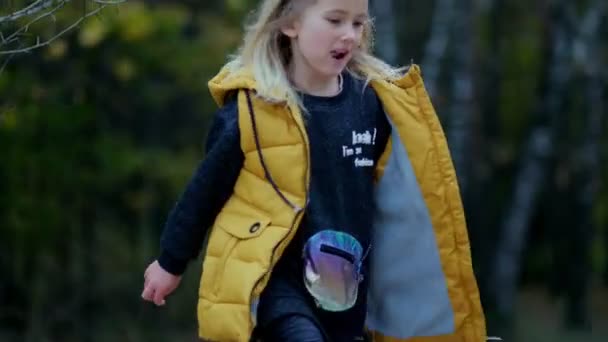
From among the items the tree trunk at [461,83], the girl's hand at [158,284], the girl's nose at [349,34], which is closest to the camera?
the girl's nose at [349,34]

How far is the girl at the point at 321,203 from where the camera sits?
4441 mm

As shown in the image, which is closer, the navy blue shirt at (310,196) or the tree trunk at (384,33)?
the navy blue shirt at (310,196)

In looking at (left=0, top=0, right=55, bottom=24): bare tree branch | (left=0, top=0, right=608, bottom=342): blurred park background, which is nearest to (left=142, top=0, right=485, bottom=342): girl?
(left=0, top=0, right=55, bottom=24): bare tree branch

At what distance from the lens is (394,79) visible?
474cm

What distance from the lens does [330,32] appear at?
450 cm

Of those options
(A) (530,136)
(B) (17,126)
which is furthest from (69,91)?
A: (A) (530,136)

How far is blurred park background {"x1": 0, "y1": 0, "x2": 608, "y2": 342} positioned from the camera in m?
10.3

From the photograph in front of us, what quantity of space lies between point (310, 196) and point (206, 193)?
31cm

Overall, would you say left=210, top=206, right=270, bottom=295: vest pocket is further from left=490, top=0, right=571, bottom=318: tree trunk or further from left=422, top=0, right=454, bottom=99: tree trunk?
left=490, top=0, right=571, bottom=318: tree trunk

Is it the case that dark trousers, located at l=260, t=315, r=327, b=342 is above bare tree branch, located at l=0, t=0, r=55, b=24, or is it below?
below

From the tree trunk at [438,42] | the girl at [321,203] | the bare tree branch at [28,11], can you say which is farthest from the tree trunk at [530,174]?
the bare tree branch at [28,11]

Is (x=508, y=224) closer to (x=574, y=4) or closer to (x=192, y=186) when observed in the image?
(x=574, y=4)

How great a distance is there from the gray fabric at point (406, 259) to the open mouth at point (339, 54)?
316 millimetres

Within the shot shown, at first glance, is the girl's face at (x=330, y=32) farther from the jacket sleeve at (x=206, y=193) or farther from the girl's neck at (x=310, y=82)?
the jacket sleeve at (x=206, y=193)
